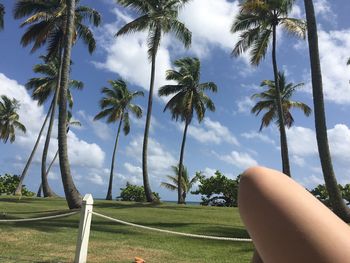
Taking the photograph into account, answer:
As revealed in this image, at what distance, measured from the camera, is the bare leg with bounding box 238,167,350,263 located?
965 millimetres

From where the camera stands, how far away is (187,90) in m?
39.4

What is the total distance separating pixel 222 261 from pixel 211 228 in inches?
191

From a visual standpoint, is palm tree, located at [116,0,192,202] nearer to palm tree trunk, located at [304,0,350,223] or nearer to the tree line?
the tree line

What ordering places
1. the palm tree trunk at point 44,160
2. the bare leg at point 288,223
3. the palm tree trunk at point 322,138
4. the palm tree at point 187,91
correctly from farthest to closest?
the palm tree at point 187,91
the palm tree trunk at point 44,160
the palm tree trunk at point 322,138
the bare leg at point 288,223

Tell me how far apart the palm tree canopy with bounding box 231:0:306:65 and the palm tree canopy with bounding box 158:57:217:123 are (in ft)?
44.6

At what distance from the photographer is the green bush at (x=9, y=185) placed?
39.0 meters

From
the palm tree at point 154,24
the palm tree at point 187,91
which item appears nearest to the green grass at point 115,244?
the palm tree at point 154,24

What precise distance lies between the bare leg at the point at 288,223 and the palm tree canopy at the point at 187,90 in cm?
3722

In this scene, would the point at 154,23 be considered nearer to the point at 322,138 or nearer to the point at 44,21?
the point at 44,21

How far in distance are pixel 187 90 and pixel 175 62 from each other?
2.68 m

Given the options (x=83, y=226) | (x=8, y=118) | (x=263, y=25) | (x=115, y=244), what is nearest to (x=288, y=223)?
(x=83, y=226)

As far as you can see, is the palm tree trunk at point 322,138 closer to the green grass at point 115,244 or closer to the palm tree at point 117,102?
the green grass at point 115,244

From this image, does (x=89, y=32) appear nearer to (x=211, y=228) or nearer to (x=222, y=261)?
(x=211, y=228)

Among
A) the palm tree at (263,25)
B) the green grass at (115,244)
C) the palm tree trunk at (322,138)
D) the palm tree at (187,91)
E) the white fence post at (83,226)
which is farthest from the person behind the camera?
the palm tree at (187,91)
